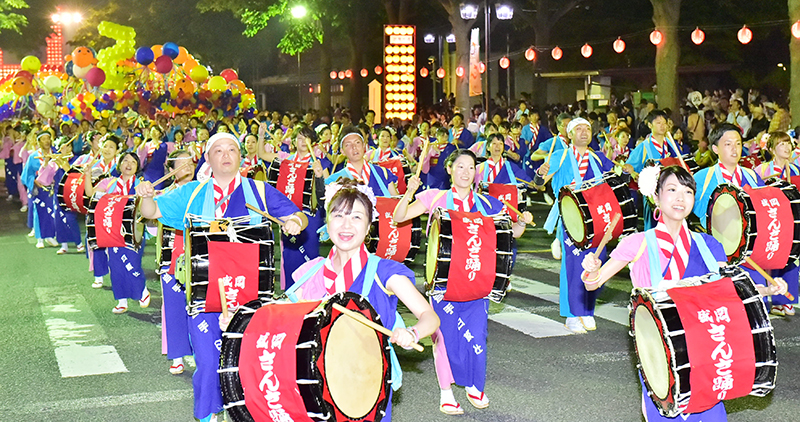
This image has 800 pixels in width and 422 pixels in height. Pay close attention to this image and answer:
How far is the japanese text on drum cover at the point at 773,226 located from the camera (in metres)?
7.90

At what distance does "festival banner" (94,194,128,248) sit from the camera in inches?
380

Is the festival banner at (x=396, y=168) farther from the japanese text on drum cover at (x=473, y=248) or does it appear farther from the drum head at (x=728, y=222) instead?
the japanese text on drum cover at (x=473, y=248)

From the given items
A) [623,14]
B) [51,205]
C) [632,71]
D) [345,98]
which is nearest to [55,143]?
[51,205]

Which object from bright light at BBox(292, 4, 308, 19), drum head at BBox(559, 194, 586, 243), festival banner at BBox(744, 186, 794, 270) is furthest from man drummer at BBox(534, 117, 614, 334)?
bright light at BBox(292, 4, 308, 19)

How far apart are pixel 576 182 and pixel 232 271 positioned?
13.1ft

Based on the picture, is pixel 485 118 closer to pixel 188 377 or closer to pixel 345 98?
pixel 188 377

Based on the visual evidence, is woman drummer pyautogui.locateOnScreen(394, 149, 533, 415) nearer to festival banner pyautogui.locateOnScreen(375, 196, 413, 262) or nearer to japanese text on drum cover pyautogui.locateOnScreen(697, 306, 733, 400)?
japanese text on drum cover pyautogui.locateOnScreen(697, 306, 733, 400)

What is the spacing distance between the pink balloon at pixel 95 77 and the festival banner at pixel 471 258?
2500 centimetres

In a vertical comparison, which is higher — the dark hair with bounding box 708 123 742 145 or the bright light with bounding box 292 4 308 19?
the bright light with bounding box 292 4 308 19

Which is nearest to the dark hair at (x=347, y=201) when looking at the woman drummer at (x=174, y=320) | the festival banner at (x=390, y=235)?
the woman drummer at (x=174, y=320)

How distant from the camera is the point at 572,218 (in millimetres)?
8664

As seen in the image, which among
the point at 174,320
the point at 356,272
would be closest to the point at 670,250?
the point at 356,272

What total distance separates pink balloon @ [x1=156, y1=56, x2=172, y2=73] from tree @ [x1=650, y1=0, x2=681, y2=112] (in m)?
14.4

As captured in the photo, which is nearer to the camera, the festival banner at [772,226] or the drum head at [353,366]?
the drum head at [353,366]
